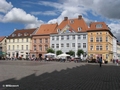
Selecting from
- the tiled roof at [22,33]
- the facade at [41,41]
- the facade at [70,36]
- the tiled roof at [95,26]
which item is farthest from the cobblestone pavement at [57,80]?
the tiled roof at [22,33]

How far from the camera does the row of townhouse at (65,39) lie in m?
67.9

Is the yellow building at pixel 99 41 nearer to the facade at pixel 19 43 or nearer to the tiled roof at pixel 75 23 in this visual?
the tiled roof at pixel 75 23

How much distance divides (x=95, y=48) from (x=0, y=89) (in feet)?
200

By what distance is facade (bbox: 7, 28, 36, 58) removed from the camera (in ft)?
271

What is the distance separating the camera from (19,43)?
279ft

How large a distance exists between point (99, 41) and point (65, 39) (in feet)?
43.7

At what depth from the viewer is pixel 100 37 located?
67812 mm

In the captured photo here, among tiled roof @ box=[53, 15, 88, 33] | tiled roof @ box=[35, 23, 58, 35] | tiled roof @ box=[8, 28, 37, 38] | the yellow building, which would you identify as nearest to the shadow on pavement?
the yellow building

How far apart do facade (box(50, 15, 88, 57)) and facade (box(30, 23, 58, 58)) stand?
2.45 meters

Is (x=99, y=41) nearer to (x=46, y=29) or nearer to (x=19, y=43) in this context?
(x=46, y=29)

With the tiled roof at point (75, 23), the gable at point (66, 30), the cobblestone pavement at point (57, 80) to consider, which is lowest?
the cobblestone pavement at point (57, 80)

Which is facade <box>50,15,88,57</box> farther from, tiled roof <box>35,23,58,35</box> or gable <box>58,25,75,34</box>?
tiled roof <box>35,23,58,35</box>

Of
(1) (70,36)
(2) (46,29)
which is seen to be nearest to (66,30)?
(1) (70,36)

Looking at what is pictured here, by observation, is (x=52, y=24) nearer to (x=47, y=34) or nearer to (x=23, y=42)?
(x=47, y=34)
